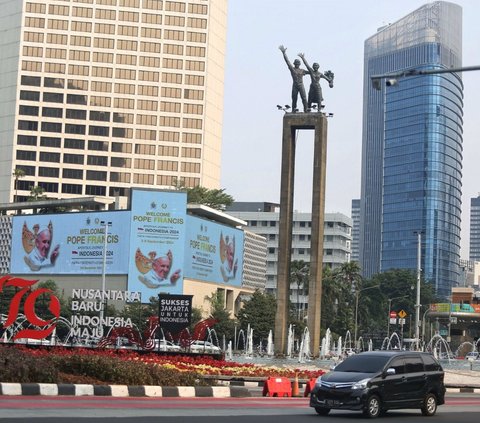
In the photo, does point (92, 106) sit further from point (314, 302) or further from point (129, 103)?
point (314, 302)

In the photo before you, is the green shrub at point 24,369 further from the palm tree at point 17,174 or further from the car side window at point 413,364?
the palm tree at point 17,174

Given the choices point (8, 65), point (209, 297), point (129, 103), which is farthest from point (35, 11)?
point (209, 297)

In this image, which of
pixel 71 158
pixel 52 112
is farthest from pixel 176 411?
pixel 52 112

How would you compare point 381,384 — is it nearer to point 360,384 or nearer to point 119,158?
point 360,384

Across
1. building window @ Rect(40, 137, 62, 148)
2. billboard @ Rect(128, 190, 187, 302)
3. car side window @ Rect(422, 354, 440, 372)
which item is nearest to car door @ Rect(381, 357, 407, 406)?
car side window @ Rect(422, 354, 440, 372)

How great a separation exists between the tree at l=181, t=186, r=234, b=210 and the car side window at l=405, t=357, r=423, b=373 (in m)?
120

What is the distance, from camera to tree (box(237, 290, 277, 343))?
400ft

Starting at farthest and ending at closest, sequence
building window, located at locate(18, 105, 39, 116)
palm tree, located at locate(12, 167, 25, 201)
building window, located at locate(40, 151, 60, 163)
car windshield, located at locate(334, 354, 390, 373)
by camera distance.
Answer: building window, located at locate(40, 151, 60, 163), building window, located at locate(18, 105, 39, 116), palm tree, located at locate(12, 167, 25, 201), car windshield, located at locate(334, 354, 390, 373)

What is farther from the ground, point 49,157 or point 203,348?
point 49,157

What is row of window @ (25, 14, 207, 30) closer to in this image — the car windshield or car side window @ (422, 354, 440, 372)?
car side window @ (422, 354, 440, 372)

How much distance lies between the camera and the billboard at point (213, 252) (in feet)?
409

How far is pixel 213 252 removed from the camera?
129625 mm

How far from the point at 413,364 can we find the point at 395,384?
1.22 meters

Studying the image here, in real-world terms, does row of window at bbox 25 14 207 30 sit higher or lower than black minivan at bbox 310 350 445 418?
higher
